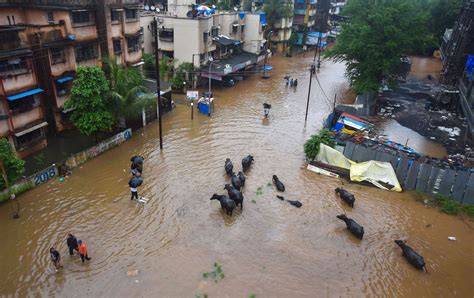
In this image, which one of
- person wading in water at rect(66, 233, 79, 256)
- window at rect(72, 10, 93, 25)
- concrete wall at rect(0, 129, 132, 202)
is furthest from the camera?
window at rect(72, 10, 93, 25)

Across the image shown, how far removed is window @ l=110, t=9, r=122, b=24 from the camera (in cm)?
3204

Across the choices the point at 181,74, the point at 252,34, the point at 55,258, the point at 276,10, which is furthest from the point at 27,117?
the point at 276,10

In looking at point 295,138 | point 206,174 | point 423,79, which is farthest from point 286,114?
point 423,79

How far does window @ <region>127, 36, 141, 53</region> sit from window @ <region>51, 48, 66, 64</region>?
8.23 metres

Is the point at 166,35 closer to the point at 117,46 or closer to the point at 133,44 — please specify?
the point at 133,44

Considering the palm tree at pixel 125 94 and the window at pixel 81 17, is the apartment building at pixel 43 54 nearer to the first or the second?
the window at pixel 81 17

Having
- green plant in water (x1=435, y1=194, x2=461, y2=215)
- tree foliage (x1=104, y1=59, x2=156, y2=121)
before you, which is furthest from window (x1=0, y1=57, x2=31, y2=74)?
green plant in water (x1=435, y1=194, x2=461, y2=215)

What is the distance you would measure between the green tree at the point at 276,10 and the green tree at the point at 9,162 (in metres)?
54.9

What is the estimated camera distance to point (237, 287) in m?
15.8

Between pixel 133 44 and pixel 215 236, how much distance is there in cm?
2467

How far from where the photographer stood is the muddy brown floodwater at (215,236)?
15961 millimetres

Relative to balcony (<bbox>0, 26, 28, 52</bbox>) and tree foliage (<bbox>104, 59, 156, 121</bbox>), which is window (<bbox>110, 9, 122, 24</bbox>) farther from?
balcony (<bbox>0, 26, 28, 52</bbox>)

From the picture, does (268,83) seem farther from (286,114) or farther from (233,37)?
(286,114)

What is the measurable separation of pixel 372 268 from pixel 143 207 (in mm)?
13320
